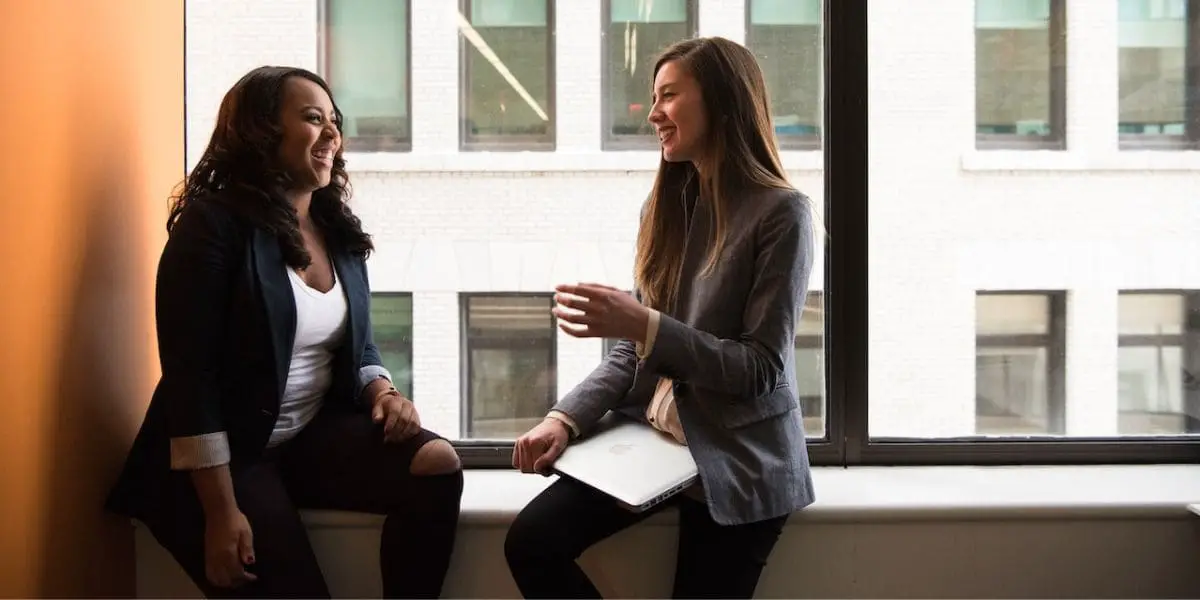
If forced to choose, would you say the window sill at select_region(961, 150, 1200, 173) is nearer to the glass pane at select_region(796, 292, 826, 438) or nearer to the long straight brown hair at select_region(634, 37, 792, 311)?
the glass pane at select_region(796, 292, 826, 438)

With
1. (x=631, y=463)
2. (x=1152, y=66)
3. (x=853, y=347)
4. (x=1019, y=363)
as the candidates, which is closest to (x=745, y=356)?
(x=631, y=463)

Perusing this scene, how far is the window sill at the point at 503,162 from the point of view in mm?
2293

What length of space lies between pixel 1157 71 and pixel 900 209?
2.53 ft

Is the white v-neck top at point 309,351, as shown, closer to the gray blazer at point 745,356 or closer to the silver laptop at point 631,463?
the silver laptop at point 631,463

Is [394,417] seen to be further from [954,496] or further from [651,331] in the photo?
[954,496]

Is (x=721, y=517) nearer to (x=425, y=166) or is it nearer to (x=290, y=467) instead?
(x=290, y=467)

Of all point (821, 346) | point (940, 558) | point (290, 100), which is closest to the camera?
point (290, 100)

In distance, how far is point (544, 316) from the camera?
234 cm

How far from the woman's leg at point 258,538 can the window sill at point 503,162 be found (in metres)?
0.94

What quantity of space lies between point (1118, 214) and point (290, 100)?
2.06m

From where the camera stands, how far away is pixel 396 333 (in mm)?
2316

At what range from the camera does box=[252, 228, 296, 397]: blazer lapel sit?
1.60 meters

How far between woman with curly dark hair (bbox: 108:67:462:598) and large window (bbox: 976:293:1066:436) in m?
1.44

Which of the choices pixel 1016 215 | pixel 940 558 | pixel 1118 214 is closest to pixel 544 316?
pixel 940 558
